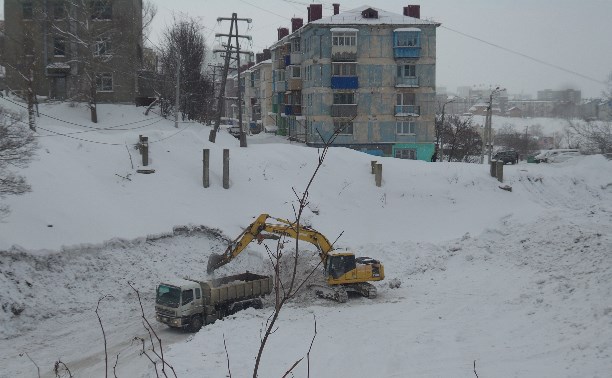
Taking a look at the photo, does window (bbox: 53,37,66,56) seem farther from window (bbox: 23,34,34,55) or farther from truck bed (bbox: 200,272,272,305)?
truck bed (bbox: 200,272,272,305)

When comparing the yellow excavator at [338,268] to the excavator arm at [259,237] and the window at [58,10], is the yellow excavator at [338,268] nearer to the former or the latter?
the excavator arm at [259,237]

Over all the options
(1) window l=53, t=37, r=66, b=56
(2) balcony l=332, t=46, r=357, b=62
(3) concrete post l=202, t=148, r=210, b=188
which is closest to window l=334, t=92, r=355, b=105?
(2) balcony l=332, t=46, r=357, b=62

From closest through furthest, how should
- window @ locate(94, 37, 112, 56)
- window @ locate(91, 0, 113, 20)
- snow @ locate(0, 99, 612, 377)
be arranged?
snow @ locate(0, 99, 612, 377) < window @ locate(94, 37, 112, 56) < window @ locate(91, 0, 113, 20)

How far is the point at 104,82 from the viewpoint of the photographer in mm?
49000

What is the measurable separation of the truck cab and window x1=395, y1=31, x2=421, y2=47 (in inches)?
1413

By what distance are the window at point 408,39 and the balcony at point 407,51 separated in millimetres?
318

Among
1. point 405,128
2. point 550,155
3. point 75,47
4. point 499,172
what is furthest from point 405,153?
point 75,47

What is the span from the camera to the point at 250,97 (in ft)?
295

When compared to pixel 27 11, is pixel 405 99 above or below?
below

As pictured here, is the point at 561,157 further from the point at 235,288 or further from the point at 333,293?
the point at 235,288

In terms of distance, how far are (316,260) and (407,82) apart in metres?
28.6

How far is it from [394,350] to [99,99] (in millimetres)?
40285

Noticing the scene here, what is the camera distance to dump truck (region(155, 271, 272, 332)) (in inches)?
717

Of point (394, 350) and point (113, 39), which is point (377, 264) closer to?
point (394, 350)
